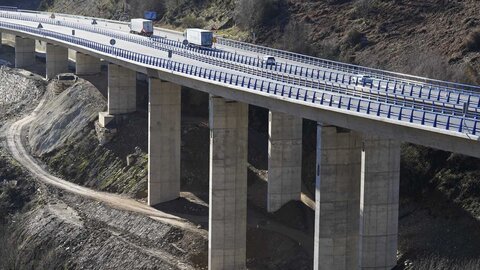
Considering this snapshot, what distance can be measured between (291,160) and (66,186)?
67.3ft

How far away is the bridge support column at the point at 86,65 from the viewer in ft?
320

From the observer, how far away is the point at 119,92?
281 feet

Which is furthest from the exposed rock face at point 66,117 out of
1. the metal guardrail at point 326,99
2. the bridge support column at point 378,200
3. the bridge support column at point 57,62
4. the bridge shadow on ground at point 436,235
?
the bridge support column at point 378,200

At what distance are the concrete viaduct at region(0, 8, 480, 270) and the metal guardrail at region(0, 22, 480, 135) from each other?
354mm

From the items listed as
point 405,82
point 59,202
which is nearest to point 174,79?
point 59,202

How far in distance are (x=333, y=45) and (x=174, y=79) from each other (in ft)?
85.9

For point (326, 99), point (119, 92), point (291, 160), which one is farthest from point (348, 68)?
point (119, 92)

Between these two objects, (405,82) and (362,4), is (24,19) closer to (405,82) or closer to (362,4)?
(362,4)

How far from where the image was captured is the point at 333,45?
91688mm

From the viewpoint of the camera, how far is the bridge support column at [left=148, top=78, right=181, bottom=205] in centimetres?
7269

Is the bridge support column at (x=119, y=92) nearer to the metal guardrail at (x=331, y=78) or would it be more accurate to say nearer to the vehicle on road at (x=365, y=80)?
the metal guardrail at (x=331, y=78)

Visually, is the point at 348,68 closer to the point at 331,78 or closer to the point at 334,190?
the point at 331,78

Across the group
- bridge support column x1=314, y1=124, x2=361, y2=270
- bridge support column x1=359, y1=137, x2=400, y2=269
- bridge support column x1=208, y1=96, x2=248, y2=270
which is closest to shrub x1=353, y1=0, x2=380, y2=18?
bridge support column x1=208, y1=96, x2=248, y2=270

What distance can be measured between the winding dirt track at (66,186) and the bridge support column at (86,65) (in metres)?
5.25
